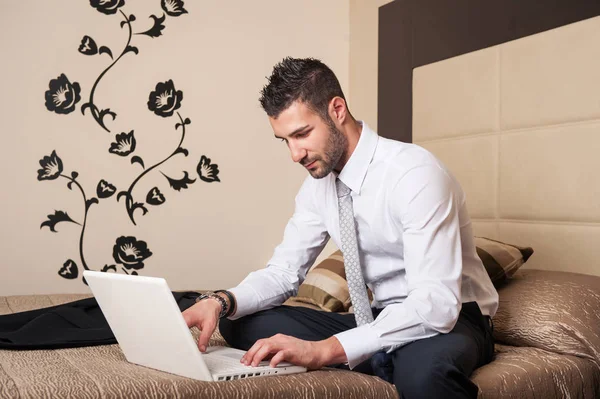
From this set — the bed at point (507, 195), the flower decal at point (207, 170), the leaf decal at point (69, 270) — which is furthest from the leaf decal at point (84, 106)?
the bed at point (507, 195)

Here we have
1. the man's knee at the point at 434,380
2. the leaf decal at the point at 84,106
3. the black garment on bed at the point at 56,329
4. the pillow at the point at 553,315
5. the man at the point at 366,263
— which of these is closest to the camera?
the man's knee at the point at 434,380

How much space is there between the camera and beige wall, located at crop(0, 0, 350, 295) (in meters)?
3.39

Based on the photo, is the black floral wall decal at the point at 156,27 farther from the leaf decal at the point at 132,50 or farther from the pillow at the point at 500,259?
the pillow at the point at 500,259

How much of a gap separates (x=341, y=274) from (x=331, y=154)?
2.97ft

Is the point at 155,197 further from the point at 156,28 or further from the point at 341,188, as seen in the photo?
the point at 341,188

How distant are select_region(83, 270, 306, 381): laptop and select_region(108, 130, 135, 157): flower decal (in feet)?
6.56

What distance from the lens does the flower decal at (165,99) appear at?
3654 mm

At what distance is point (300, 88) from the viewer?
1.89m

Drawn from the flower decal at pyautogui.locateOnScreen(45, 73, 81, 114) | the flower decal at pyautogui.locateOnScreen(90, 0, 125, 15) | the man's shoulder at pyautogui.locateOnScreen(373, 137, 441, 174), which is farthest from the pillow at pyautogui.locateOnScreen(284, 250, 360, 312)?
the flower decal at pyautogui.locateOnScreen(90, 0, 125, 15)

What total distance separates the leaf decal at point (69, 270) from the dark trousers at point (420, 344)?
1.75 metres

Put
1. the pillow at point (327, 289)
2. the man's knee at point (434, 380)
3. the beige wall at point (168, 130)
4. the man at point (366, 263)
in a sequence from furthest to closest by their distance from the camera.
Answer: the beige wall at point (168, 130), the pillow at point (327, 289), the man at point (366, 263), the man's knee at point (434, 380)

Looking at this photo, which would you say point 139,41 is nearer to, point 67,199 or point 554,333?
point 67,199

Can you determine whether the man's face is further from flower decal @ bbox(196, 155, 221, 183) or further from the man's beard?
flower decal @ bbox(196, 155, 221, 183)

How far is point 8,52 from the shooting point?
336 centimetres
